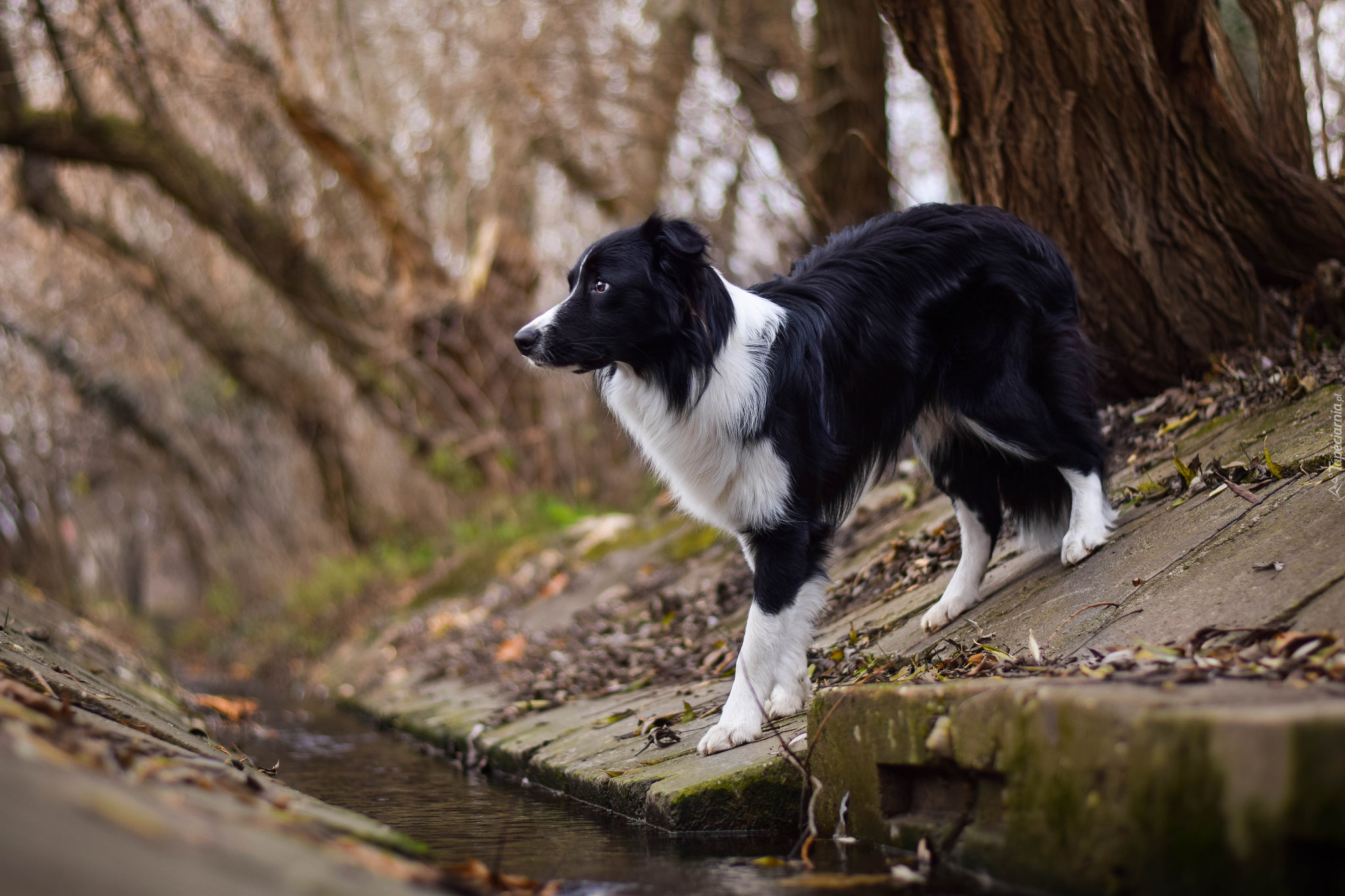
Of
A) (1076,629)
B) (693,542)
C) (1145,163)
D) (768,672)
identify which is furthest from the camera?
(693,542)

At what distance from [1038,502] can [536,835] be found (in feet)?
7.15

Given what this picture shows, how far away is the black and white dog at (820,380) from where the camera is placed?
3547 mm

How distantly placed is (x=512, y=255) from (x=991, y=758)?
10338 mm

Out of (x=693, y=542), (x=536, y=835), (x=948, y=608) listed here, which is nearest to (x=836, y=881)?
(x=536, y=835)

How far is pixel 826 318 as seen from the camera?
3.72 meters

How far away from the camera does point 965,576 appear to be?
3998mm

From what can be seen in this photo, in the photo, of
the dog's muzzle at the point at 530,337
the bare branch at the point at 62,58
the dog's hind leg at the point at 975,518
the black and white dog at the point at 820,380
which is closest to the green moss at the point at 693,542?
the dog's hind leg at the point at 975,518

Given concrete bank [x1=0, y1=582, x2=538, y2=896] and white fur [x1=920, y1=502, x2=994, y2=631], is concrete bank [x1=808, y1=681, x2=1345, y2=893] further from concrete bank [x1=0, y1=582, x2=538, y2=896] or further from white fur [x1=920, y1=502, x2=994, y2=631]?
white fur [x1=920, y1=502, x2=994, y2=631]

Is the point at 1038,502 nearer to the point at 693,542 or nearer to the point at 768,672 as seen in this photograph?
the point at 768,672

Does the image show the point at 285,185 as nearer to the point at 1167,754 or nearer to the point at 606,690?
the point at 606,690

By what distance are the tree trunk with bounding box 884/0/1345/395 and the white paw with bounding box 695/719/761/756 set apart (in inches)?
109

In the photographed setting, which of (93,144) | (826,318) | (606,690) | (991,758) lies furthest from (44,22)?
(991,758)

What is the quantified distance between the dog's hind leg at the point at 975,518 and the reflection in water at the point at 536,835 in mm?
1373

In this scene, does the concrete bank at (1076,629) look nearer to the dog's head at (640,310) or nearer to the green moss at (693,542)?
the dog's head at (640,310)
